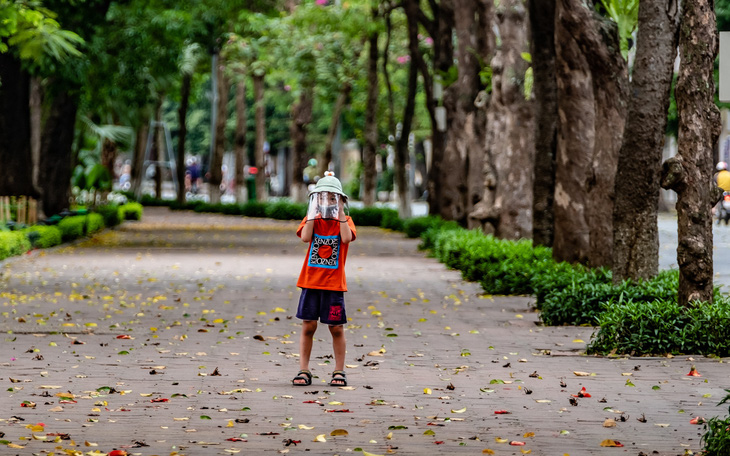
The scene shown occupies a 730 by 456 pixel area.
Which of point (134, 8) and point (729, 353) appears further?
point (134, 8)

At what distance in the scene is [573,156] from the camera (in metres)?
15.3

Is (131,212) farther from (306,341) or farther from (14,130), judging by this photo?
(306,341)

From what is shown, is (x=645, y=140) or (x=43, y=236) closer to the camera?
(x=645, y=140)

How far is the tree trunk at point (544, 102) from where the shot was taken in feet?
54.3

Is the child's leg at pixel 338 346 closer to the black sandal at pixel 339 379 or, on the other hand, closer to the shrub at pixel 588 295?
the black sandal at pixel 339 379

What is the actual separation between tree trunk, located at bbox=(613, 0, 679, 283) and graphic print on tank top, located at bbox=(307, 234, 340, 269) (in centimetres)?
428

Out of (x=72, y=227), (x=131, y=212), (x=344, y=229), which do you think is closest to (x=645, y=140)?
(x=344, y=229)

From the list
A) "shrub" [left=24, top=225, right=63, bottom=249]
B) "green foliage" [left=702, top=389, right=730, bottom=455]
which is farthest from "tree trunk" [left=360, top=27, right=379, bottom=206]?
"green foliage" [left=702, top=389, right=730, bottom=455]

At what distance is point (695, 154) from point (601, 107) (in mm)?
3437

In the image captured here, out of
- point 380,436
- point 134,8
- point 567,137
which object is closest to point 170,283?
point 567,137

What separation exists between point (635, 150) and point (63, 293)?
7.84 metres

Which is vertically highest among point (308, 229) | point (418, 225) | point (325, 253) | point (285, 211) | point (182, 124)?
point (182, 124)

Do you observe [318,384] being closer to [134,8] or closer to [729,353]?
[729,353]

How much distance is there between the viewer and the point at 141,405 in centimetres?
791
